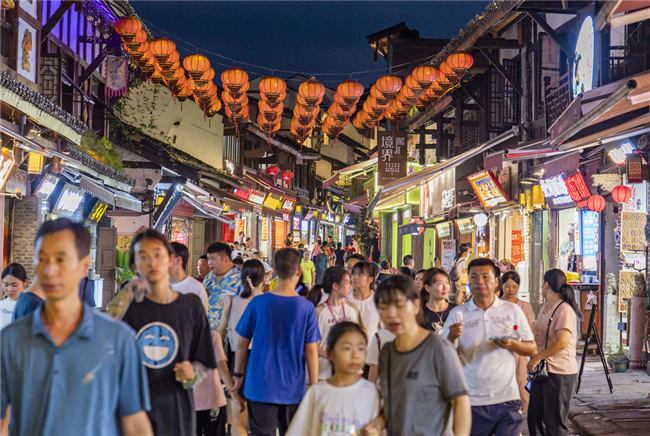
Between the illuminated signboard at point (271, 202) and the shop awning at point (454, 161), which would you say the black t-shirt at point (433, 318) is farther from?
the illuminated signboard at point (271, 202)

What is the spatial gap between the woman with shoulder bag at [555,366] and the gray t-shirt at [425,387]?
266 centimetres

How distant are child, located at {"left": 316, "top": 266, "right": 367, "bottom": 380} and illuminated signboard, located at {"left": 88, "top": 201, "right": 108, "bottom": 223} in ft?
38.4

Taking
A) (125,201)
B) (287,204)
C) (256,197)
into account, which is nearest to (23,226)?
(125,201)

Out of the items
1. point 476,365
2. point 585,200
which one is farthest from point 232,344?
point 585,200

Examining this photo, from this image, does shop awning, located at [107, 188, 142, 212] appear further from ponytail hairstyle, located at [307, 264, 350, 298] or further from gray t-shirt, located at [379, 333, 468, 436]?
gray t-shirt, located at [379, 333, 468, 436]

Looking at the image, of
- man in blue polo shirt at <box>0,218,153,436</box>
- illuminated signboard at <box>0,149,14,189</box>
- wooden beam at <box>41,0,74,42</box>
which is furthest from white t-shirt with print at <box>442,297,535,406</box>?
wooden beam at <box>41,0,74,42</box>

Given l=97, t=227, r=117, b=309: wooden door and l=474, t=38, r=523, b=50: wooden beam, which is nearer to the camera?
l=474, t=38, r=523, b=50: wooden beam

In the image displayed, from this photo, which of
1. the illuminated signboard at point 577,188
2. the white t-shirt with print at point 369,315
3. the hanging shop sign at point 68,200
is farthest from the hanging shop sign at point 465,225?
the white t-shirt with print at point 369,315

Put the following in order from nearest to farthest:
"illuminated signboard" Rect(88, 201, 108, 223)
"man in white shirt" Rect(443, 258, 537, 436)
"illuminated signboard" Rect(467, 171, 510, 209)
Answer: "man in white shirt" Rect(443, 258, 537, 436)
"illuminated signboard" Rect(88, 201, 108, 223)
"illuminated signboard" Rect(467, 171, 510, 209)

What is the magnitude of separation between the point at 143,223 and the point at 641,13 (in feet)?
53.5

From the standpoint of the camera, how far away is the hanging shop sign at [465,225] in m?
23.1

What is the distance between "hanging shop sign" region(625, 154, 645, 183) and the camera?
11.3 m

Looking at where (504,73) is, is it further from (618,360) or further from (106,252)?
(106,252)

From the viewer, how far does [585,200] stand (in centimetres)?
A: 1295
